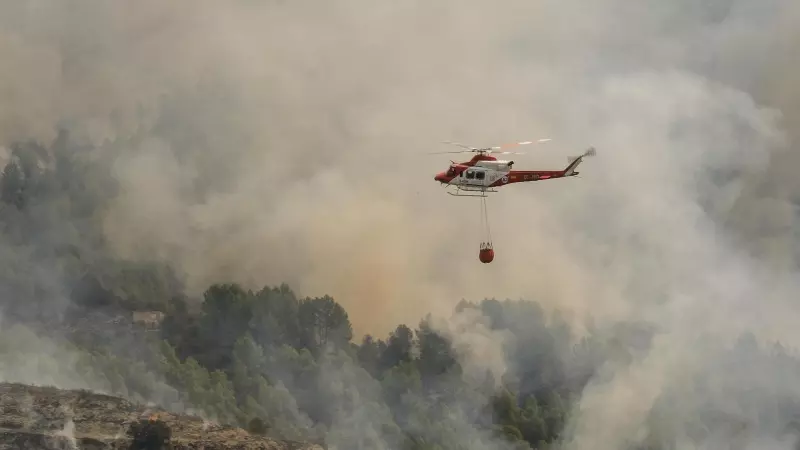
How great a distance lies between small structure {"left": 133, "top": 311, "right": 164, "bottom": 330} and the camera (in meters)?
32.8

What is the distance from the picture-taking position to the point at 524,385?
35.3 metres

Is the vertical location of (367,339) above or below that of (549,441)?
above

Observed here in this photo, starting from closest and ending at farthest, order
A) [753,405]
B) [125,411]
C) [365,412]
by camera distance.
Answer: [125,411] → [365,412] → [753,405]

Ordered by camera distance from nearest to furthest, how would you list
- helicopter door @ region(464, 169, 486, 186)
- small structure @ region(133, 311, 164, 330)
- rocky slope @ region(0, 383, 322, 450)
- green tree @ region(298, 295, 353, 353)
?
rocky slope @ region(0, 383, 322, 450) → helicopter door @ region(464, 169, 486, 186) → small structure @ region(133, 311, 164, 330) → green tree @ region(298, 295, 353, 353)

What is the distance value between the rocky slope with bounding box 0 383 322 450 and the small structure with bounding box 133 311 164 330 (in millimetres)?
4432

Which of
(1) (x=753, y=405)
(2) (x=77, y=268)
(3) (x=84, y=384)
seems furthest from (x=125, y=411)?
(1) (x=753, y=405)

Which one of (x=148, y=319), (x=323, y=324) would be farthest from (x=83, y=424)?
(x=323, y=324)

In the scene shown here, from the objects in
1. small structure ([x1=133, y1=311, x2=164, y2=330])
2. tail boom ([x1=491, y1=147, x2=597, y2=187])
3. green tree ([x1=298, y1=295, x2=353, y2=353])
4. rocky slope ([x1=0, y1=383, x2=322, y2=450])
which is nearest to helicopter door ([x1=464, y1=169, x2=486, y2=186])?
tail boom ([x1=491, y1=147, x2=597, y2=187])

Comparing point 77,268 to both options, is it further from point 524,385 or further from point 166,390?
point 524,385

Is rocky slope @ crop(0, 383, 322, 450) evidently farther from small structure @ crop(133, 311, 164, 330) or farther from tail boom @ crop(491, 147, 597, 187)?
tail boom @ crop(491, 147, 597, 187)

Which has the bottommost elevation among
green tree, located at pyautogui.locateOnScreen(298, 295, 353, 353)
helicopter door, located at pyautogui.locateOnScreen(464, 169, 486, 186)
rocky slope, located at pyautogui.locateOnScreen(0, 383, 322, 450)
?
rocky slope, located at pyautogui.locateOnScreen(0, 383, 322, 450)

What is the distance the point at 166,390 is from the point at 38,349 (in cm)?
501

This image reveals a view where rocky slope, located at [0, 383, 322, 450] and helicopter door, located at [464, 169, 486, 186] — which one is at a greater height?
helicopter door, located at [464, 169, 486, 186]

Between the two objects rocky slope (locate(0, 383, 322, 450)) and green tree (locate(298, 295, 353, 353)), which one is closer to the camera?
rocky slope (locate(0, 383, 322, 450))
